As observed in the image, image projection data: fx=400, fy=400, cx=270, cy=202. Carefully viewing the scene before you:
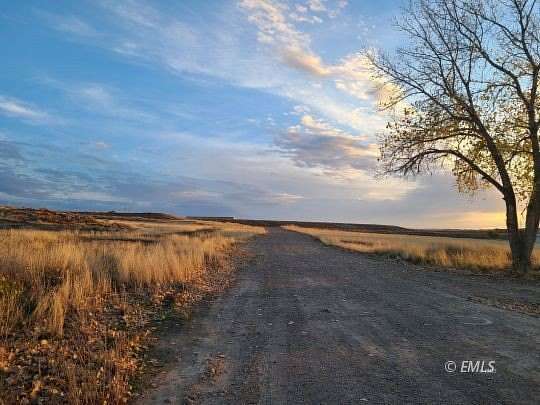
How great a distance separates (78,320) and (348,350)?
14.5ft

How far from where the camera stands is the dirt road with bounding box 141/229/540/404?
4.49 m

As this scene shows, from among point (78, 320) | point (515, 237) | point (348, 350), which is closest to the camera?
point (348, 350)

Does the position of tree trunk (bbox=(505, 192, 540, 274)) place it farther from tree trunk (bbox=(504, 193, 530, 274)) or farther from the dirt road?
the dirt road

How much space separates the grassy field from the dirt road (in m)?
0.63

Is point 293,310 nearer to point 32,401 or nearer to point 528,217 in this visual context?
point 32,401

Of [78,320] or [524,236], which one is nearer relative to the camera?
[78,320]

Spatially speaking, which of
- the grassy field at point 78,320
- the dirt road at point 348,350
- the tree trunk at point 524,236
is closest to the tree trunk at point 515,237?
the tree trunk at point 524,236

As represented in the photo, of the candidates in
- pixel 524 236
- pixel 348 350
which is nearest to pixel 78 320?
pixel 348 350

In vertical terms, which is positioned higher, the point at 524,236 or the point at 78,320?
the point at 524,236

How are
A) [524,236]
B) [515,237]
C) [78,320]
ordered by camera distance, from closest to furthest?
1. [78,320]
2. [524,236]
3. [515,237]

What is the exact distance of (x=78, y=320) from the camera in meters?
6.68

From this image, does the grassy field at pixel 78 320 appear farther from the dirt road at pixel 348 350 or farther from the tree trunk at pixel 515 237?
the tree trunk at pixel 515 237

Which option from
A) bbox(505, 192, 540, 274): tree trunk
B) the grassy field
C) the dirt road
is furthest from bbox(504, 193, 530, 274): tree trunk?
the grassy field

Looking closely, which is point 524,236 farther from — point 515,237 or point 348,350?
point 348,350
